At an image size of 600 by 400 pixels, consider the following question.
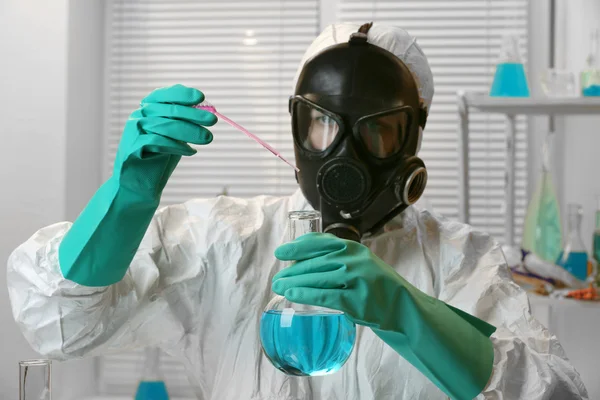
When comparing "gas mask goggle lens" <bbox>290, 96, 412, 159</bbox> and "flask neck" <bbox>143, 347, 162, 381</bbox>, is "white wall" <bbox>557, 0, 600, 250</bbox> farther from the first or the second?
"flask neck" <bbox>143, 347, 162, 381</bbox>

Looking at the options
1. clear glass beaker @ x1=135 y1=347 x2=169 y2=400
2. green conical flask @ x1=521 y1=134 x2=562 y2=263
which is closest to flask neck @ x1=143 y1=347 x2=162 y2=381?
clear glass beaker @ x1=135 y1=347 x2=169 y2=400

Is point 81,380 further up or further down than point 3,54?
further down

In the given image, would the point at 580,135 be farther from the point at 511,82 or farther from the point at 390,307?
the point at 390,307

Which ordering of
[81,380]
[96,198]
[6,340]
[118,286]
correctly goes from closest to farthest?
[96,198] → [118,286] → [6,340] → [81,380]

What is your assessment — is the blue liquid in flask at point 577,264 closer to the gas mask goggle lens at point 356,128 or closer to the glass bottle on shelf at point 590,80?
the glass bottle on shelf at point 590,80

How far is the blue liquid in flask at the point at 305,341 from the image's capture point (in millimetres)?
1023

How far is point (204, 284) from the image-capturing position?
5.29 feet

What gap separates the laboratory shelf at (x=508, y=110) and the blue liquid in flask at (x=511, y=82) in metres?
0.05

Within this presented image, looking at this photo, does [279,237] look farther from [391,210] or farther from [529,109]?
[529,109]

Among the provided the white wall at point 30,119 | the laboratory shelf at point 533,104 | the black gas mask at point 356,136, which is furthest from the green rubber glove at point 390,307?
the white wall at point 30,119

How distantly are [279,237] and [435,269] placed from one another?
1.10 ft

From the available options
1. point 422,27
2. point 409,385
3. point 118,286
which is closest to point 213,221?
point 118,286

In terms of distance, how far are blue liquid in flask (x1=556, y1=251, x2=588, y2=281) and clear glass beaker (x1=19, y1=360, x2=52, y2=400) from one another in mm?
1808

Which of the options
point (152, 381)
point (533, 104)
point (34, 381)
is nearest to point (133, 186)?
point (34, 381)
